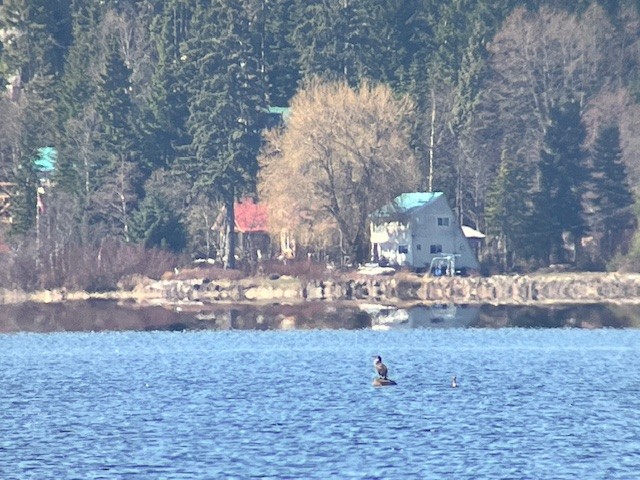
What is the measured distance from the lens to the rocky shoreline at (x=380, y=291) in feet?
294

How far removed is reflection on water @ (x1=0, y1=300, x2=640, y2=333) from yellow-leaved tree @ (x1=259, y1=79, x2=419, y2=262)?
10495 mm

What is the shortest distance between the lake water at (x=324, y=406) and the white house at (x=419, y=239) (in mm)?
30576

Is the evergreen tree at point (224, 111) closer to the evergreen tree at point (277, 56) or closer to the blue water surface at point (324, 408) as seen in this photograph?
the evergreen tree at point (277, 56)

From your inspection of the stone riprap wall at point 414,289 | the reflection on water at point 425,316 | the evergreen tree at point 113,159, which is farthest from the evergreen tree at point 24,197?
the reflection on water at point 425,316

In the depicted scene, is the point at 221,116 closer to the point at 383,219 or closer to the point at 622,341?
the point at 383,219

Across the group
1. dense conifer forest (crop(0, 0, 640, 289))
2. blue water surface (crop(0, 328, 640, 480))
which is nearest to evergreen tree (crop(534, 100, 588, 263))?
dense conifer forest (crop(0, 0, 640, 289))

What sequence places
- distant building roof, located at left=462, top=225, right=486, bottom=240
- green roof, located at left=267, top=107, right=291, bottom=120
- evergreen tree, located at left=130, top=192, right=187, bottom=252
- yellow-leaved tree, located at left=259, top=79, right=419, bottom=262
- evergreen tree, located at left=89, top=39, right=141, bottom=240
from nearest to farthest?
yellow-leaved tree, located at left=259, top=79, right=419, bottom=262 → evergreen tree, located at left=130, top=192, right=187, bottom=252 → evergreen tree, located at left=89, top=39, right=141, bottom=240 → distant building roof, located at left=462, top=225, right=486, bottom=240 → green roof, located at left=267, top=107, right=291, bottom=120

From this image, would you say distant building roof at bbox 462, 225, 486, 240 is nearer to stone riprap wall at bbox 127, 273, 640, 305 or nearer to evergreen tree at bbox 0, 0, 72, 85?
stone riprap wall at bbox 127, 273, 640, 305

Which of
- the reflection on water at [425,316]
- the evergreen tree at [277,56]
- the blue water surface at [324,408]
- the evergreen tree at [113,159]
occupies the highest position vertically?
the evergreen tree at [277,56]

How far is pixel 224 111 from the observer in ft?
359

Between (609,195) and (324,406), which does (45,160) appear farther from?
(324,406)

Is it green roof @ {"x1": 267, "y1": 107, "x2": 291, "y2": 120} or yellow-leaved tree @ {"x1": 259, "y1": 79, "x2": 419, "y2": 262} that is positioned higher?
green roof @ {"x1": 267, "y1": 107, "x2": 291, "y2": 120}

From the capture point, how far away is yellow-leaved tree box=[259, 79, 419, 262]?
99.5 meters

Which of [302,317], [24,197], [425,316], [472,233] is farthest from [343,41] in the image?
[425,316]
